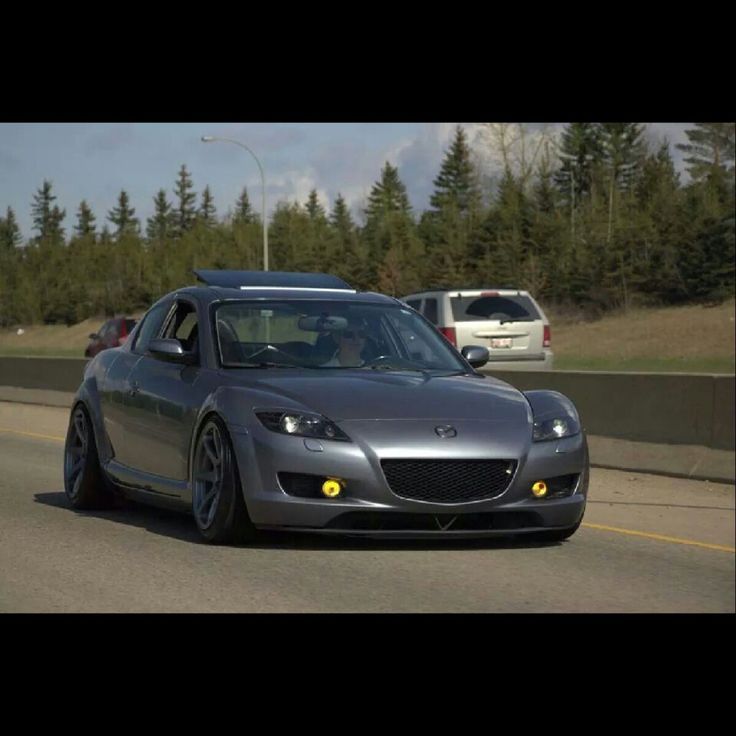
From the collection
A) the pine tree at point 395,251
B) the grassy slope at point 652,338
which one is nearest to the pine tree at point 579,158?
the pine tree at point 395,251

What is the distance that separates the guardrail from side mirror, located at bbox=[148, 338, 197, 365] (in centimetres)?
421

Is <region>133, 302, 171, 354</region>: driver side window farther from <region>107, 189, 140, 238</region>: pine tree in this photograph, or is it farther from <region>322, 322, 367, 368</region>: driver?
<region>107, 189, 140, 238</region>: pine tree

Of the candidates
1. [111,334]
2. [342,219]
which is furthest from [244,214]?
[111,334]

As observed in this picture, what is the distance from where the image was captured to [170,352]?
9570 millimetres

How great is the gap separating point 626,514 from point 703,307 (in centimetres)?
5092

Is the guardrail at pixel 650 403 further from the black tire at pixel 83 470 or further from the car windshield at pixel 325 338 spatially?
the black tire at pixel 83 470

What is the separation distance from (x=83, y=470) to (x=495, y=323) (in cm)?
1462

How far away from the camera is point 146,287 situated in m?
53.7

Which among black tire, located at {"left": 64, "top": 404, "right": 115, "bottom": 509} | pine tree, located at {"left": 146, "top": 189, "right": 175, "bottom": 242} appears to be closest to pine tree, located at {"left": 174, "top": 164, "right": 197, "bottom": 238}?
pine tree, located at {"left": 146, "top": 189, "right": 175, "bottom": 242}

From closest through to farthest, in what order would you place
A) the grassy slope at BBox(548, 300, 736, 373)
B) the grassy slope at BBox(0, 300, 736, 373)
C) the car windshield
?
the car windshield < the grassy slope at BBox(0, 300, 736, 373) < the grassy slope at BBox(548, 300, 736, 373)

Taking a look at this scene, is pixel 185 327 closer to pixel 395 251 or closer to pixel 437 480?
pixel 437 480

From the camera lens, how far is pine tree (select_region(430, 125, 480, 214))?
3770 inches
